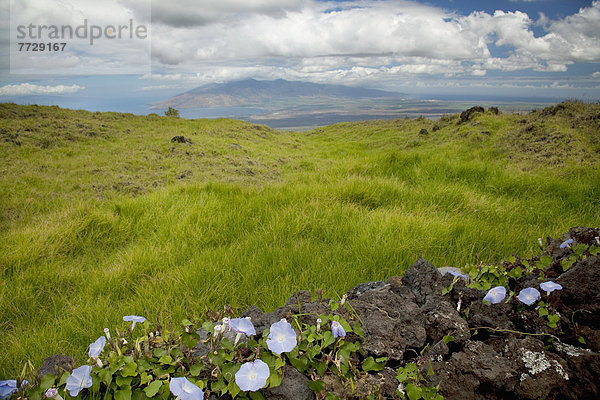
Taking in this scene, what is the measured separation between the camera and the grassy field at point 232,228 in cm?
304

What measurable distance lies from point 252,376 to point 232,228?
3.37 m

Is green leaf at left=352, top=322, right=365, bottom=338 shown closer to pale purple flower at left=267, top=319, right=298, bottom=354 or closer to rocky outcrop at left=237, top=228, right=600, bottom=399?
rocky outcrop at left=237, top=228, right=600, bottom=399

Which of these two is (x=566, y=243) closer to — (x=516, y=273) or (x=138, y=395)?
(x=516, y=273)

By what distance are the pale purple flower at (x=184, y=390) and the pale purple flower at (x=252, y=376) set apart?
17 centimetres

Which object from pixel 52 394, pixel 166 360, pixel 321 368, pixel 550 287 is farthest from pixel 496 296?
pixel 52 394

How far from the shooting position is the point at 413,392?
1455 millimetres

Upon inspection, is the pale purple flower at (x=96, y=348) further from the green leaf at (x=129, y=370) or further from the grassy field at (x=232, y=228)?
the grassy field at (x=232, y=228)

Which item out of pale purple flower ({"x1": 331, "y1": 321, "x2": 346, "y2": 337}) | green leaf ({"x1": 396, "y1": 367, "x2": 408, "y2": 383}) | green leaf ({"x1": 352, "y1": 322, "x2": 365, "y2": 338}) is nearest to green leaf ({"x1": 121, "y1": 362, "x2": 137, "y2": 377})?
pale purple flower ({"x1": 331, "y1": 321, "x2": 346, "y2": 337})

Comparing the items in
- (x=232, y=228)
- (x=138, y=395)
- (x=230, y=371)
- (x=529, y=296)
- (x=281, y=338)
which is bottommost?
(x=232, y=228)

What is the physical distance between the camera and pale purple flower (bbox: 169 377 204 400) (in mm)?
1254

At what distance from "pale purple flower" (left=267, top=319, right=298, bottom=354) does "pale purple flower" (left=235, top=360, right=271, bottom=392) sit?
0.32 feet

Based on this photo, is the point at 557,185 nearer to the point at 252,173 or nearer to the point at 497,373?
the point at 497,373

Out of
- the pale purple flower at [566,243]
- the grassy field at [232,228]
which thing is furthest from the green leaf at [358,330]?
the pale purple flower at [566,243]

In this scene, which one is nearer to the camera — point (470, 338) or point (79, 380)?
point (79, 380)
